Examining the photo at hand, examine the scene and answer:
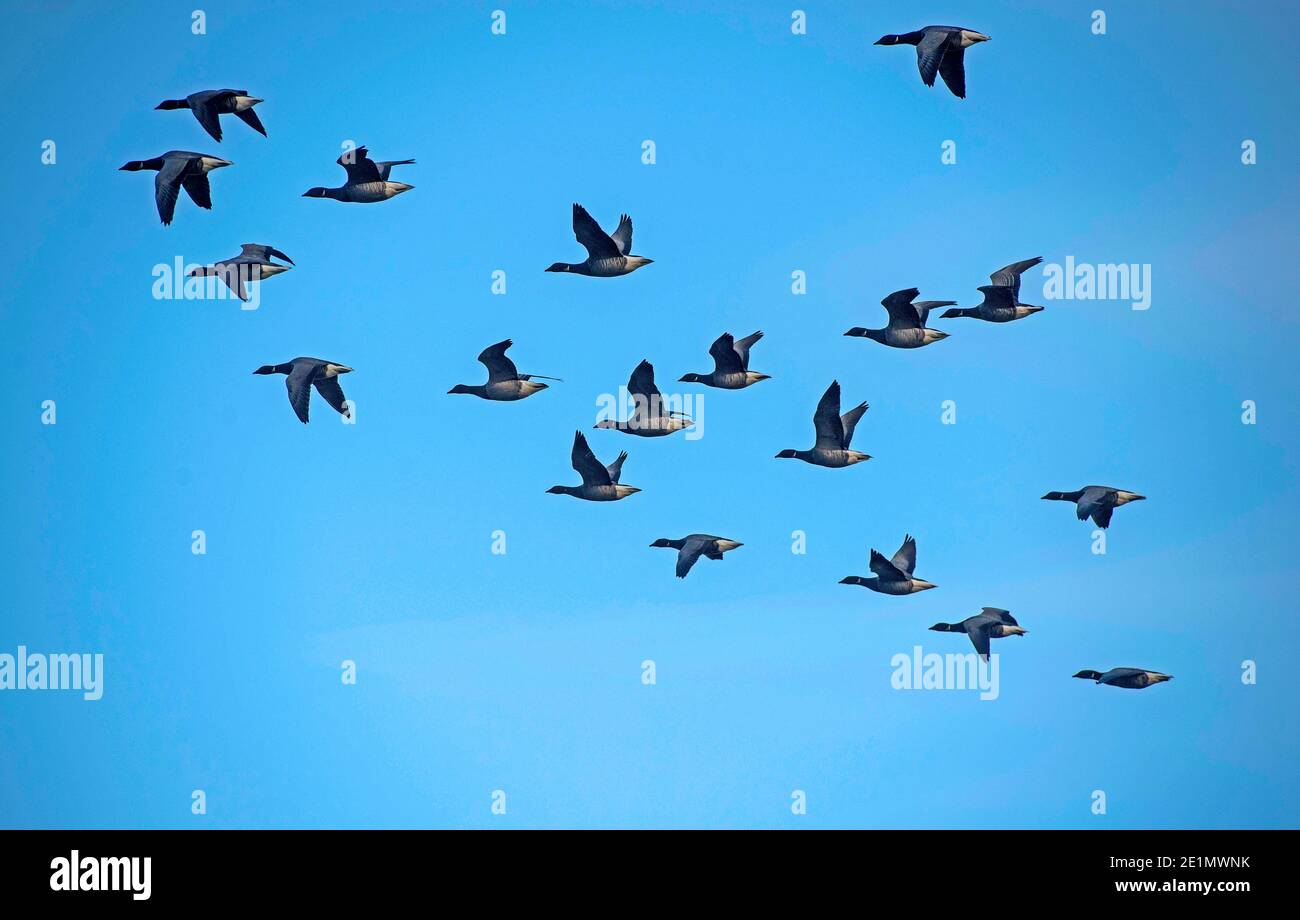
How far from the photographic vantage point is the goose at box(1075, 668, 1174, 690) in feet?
103

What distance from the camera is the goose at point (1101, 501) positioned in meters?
30.7

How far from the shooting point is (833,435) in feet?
97.7

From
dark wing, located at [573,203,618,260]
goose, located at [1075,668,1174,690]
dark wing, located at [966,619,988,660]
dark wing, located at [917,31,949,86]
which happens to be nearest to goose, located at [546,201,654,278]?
dark wing, located at [573,203,618,260]

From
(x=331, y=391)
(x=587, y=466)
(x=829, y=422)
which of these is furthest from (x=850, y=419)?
(x=331, y=391)

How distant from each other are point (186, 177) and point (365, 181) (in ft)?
9.78

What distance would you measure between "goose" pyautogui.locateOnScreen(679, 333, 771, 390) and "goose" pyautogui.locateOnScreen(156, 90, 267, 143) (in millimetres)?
7300

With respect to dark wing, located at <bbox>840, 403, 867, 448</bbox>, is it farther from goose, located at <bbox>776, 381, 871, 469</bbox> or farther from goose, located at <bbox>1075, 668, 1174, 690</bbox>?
goose, located at <bbox>1075, 668, 1174, 690</bbox>

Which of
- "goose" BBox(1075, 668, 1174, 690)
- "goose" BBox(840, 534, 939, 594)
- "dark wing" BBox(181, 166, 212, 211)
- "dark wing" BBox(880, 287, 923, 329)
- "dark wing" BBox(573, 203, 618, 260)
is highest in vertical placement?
"dark wing" BBox(181, 166, 212, 211)

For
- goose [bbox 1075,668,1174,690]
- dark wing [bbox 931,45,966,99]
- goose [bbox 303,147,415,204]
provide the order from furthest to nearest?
1. goose [bbox 1075,668,1174,690]
2. goose [bbox 303,147,415,204]
3. dark wing [bbox 931,45,966,99]

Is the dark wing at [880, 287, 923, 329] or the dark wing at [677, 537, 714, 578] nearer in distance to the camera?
the dark wing at [880, 287, 923, 329]

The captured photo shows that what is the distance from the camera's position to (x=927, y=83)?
86.5 ft

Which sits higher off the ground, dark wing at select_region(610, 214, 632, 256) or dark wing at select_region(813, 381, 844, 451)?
dark wing at select_region(610, 214, 632, 256)
